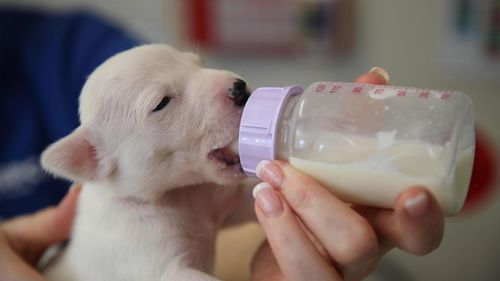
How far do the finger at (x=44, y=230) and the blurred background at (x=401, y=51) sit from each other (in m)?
1.14

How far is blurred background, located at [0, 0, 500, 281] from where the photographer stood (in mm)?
2184

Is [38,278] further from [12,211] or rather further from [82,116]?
[12,211]

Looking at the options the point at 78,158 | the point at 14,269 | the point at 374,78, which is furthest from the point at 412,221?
the point at 14,269

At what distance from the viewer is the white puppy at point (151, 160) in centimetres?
91

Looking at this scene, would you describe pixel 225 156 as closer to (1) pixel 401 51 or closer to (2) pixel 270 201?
(2) pixel 270 201

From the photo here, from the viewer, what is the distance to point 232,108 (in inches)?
35.2

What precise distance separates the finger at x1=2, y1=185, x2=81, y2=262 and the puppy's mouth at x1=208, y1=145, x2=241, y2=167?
48 centimetres

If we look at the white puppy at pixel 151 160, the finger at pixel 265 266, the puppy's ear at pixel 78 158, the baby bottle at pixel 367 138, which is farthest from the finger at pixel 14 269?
the baby bottle at pixel 367 138

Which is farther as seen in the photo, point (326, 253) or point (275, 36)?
point (275, 36)

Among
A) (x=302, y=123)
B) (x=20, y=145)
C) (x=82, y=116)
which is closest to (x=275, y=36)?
(x=20, y=145)

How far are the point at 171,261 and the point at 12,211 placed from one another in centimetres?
118

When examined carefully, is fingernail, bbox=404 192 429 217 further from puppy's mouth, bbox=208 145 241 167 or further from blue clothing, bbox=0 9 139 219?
blue clothing, bbox=0 9 139 219

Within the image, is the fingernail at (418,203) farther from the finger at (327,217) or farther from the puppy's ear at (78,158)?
the puppy's ear at (78,158)

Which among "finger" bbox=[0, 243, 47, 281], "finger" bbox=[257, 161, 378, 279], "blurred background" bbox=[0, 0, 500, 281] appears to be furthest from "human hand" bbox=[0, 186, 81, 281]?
"blurred background" bbox=[0, 0, 500, 281]
